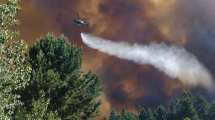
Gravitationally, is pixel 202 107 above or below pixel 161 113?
above

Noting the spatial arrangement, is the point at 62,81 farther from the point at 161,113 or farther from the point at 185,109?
the point at 161,113

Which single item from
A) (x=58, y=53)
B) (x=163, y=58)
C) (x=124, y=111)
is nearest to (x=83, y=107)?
(x=58, y=53)

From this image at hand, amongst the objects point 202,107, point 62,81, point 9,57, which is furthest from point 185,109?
point 9,57

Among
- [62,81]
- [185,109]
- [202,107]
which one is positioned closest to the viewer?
[62,81]

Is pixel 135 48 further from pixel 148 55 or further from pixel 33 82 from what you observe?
pixel 33 82

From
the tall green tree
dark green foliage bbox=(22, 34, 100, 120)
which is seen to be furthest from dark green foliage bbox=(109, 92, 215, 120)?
the tall green tree

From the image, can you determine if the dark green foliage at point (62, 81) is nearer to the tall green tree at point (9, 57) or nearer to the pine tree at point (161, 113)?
the tall green tree at point (9, 57)

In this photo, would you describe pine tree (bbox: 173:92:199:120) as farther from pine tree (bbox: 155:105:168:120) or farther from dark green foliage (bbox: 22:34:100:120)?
dark green foliage (bbox: 22:34:100:120)

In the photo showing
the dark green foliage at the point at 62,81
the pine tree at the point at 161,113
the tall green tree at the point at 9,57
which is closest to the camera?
the tall green tree at the point at 9,57

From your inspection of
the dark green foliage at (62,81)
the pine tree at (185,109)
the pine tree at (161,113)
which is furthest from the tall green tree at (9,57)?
the pine tree at (161,113)
